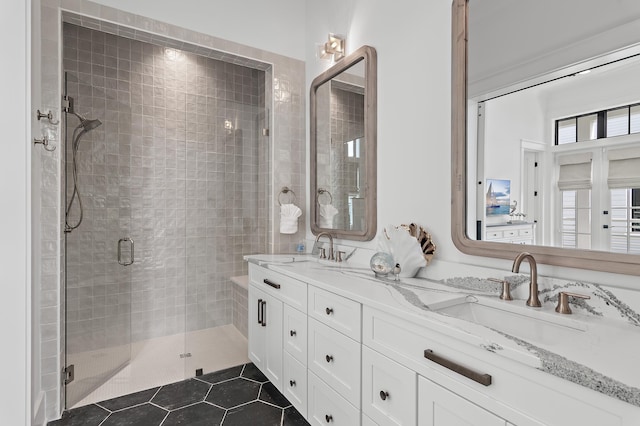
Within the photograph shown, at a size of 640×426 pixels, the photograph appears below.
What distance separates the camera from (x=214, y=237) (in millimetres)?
2607

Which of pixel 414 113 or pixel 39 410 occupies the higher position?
pixel 414 113

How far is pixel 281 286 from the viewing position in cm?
195

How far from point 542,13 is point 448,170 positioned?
69cm

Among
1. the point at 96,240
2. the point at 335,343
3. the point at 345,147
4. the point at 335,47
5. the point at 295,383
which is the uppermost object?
the point at 335,47

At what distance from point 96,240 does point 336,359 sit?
1.95 m

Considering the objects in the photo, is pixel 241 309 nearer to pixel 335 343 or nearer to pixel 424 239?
pixel 335 343

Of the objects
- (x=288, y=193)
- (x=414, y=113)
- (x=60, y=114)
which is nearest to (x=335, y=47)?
(x=414, y=113)

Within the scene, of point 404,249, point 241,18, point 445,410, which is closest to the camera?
point 445,410

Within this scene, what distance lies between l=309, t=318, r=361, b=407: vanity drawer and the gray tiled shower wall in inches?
49.7

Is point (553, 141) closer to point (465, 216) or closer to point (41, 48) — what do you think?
point (465, 216)

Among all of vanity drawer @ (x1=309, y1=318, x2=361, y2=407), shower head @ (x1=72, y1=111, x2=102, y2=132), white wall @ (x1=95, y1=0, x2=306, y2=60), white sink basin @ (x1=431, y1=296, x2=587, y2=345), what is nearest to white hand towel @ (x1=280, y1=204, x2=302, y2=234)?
vanity drawer @ (x1=309, y1=318, x2=361, y2=407)

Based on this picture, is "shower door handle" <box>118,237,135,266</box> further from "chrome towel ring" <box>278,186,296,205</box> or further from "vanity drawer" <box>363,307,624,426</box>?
"vanity drawer" <box>363,307,624,426</box>
